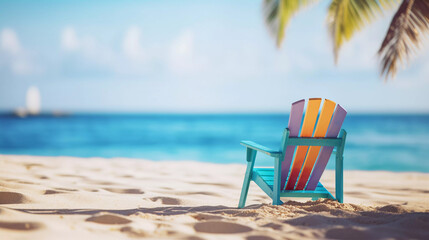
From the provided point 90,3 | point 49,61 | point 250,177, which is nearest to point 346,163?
point 250,177

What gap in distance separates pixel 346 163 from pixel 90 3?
33.3 meters

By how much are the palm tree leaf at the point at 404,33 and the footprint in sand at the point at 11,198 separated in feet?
11.8

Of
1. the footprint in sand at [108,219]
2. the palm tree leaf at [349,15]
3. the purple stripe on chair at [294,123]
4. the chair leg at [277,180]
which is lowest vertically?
the footprint in sand at [108,219]

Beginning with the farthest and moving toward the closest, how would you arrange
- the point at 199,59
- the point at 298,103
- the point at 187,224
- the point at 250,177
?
the point at 199,59, the point at 250,177, the point at 298,103, the point at 187,224

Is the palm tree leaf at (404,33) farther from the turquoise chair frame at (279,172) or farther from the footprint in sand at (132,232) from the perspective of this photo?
the footprint in sand at (132,232)

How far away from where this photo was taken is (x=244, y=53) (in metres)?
58.4

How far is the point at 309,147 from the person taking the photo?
2.75 meters

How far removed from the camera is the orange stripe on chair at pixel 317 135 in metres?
2.64

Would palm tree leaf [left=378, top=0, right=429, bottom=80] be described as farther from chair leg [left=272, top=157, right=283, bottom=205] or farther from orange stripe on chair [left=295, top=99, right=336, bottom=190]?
chair leg [left=272, top=157, right=283, bottom=205]

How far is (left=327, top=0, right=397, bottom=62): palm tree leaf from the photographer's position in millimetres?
4801

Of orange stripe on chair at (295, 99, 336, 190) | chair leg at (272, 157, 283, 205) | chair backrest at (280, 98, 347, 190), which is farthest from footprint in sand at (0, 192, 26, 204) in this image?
orange stripe on chair at (295, 99, 336, 190)

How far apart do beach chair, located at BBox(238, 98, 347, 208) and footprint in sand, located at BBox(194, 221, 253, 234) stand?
0.62 m

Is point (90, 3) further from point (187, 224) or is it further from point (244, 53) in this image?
point (187, 224)

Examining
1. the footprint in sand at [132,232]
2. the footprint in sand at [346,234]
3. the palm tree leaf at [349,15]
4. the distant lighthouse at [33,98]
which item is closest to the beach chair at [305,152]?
the footprint in sand at [346,234]
